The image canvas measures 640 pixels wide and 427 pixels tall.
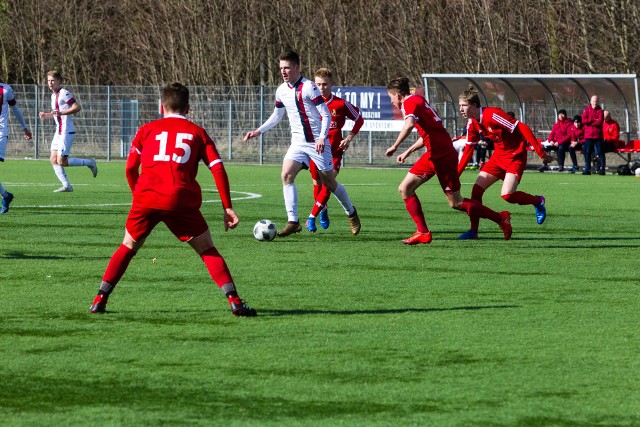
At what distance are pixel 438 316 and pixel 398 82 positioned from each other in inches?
226

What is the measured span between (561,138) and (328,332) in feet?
87.1

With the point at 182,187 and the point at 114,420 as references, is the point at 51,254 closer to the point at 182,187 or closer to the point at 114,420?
the point at 182,187

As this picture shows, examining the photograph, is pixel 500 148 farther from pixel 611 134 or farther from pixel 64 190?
pixel 611 134

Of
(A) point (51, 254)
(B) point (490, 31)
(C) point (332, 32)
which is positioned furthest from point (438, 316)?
(C) point (332, 32)

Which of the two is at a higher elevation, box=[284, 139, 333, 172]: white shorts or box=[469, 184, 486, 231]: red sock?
box=[284, 139, 333, 172]: white shorts

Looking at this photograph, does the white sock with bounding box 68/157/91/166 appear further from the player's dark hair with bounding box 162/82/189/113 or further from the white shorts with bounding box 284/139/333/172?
the player's dark hair with bounding box 162/82/189/113

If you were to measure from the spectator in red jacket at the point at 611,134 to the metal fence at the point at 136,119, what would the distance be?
9.08m

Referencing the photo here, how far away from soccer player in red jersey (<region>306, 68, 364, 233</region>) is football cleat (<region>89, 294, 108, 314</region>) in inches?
269

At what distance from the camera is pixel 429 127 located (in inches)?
552

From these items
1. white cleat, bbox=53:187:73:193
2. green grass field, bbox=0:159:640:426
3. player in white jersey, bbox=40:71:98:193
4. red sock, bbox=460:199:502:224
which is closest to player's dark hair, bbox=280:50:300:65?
green grass field, bbox=0:159:640:426

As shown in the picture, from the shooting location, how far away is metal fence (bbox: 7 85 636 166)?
132 ft

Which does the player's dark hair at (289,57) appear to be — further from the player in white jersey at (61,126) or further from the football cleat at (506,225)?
the player in white jersey at (61,126)

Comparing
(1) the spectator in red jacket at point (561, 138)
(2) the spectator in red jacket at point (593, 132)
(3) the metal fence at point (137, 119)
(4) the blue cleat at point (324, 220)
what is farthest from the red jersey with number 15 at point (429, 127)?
(3) the metal fence at point (137, 119)

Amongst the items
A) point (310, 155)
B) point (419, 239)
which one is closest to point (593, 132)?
point (310, 155)
